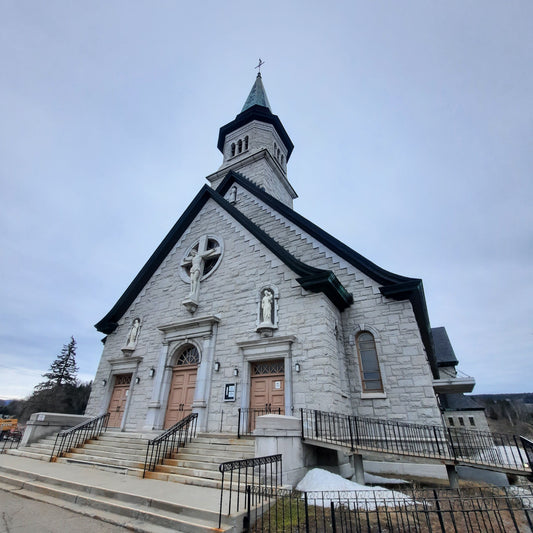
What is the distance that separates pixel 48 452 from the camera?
31.1ft

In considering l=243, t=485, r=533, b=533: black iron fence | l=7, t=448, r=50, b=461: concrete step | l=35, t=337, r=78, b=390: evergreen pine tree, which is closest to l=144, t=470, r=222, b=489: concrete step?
l=243, t=485, r=533, b=533: black iron fence

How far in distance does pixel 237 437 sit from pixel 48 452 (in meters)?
6.13

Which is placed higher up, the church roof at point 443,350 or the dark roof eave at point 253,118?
the dark roof eave at point 253,118

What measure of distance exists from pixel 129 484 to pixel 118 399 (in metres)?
8.02

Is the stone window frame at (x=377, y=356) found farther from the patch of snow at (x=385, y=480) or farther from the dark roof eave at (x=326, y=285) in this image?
the patch of snow at (x=385, y=480)

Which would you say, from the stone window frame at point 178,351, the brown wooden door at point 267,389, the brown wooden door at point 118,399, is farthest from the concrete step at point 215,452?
the brown wooden door at point 118,399

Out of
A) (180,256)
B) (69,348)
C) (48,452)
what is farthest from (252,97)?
(69,348)

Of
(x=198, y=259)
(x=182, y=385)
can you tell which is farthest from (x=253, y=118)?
(x=182, y=385)

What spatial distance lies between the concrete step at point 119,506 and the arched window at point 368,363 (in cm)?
692

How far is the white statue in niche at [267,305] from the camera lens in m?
10.3

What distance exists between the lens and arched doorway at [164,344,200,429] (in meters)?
11.1

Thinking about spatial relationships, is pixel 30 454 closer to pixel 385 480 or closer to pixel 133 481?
pixel 133 481

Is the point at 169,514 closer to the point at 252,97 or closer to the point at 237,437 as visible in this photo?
the point at 237,437

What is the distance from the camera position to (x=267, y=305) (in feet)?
34.5
